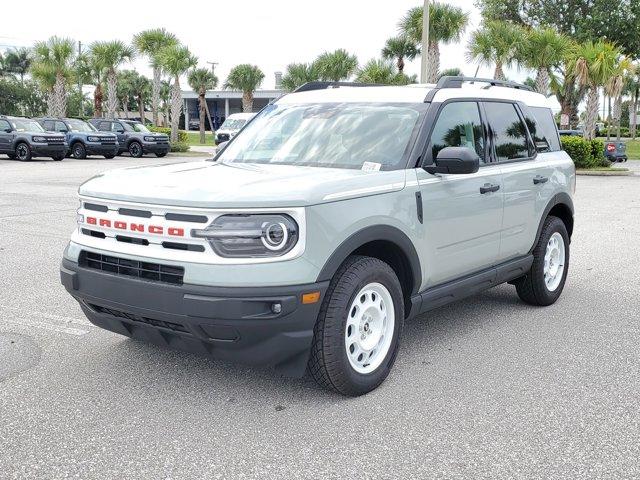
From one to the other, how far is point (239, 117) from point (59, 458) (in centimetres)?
3348

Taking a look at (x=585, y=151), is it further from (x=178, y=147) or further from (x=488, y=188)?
(x=488, y=188)

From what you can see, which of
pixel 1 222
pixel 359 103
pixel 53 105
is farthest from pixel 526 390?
pixel 53 105

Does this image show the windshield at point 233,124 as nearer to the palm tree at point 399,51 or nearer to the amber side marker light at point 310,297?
the palm tree at point 399,51

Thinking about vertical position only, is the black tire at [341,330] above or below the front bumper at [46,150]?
below

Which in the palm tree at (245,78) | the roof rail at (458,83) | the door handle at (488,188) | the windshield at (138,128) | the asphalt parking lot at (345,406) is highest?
the palm tree at (245,78)

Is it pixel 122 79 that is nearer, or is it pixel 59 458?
pixel 59 458

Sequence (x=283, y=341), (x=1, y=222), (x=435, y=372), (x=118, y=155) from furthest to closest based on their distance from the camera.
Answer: (x=118, y=155) → (x=1, y=222) → (x=435, y=372) → (x=283, y=341)

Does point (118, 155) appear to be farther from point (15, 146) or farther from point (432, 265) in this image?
point (432, 265)

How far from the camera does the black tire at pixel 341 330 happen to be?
3748 mm

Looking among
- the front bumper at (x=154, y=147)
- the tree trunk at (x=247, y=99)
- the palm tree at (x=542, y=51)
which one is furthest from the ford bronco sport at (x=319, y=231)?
the tree trunk at (x=247, y=99)

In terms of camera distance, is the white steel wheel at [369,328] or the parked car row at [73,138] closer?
the white steel wheel at [369,328]

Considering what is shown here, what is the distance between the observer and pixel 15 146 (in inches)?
1066

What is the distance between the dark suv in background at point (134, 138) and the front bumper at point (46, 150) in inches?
160

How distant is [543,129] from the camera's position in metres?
6.14
